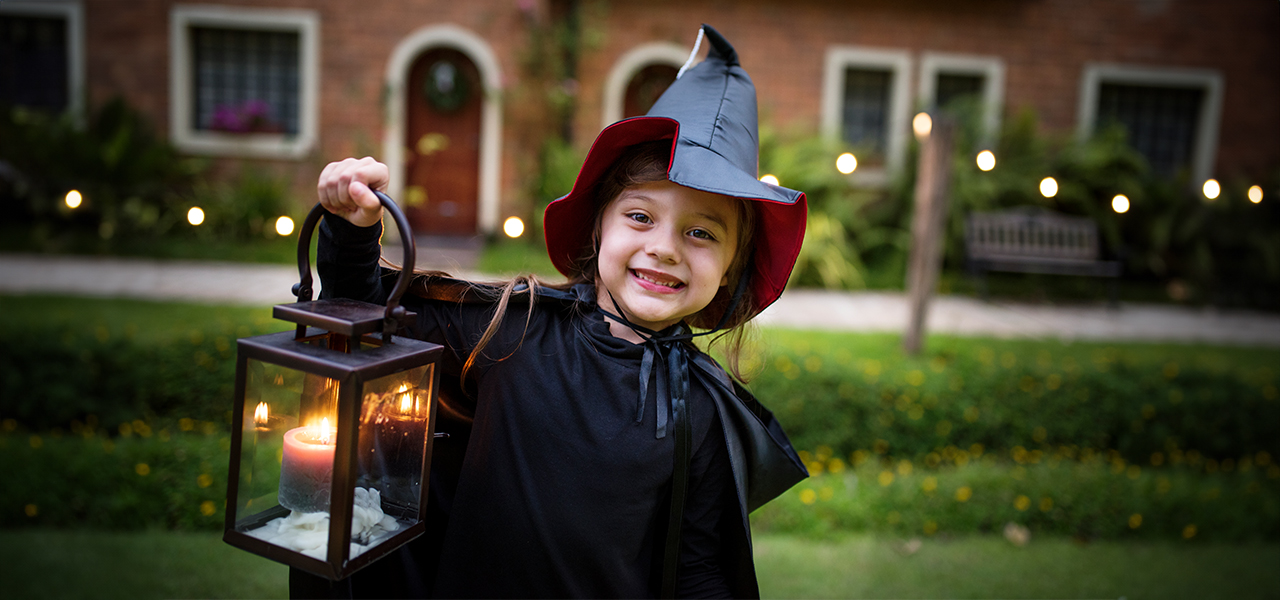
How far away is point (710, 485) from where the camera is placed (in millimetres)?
1687

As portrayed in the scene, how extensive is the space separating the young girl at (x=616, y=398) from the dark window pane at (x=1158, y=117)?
38.2 feet

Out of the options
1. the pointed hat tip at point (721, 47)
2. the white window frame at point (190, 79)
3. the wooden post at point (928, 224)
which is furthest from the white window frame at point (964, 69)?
the pointed hat tip at point (721, 47)

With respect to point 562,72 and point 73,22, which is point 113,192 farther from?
point 562,72

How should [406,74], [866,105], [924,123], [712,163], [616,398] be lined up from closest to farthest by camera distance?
[712,163]
[616,398]
[924,123]
[406,74]
[866,105]

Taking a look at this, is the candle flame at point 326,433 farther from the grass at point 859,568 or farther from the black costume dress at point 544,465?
the grass at point 859,568

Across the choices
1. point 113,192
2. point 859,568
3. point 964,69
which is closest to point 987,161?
point 859,568

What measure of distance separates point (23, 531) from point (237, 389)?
3.33m

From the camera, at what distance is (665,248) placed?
153cm

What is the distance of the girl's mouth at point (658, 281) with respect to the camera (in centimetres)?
157

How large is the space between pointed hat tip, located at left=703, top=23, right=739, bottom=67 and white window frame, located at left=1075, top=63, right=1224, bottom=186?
1082cm

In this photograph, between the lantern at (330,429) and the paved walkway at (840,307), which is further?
the paved walkway at (840,307)

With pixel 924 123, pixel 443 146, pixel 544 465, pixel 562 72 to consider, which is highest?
pixel 562 72

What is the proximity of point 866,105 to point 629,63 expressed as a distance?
343cm

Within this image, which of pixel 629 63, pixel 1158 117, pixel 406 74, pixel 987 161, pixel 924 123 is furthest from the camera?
pixel 1158 117
